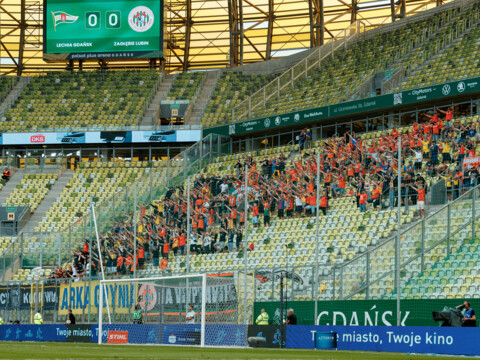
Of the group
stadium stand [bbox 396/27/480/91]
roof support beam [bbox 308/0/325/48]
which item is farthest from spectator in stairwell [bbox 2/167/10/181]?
stadium stand [bbox 396/27/480/91]

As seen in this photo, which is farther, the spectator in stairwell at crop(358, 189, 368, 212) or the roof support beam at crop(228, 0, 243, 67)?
the roof support beam at crop(228, 0, 243, 67)

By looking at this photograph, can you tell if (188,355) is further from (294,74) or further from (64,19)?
(64,19)

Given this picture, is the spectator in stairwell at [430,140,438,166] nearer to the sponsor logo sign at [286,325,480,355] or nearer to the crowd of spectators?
the crowd of spectators

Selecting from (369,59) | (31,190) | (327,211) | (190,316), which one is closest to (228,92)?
(369,59)

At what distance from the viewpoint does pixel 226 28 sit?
211ft

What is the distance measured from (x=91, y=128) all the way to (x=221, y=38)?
46.2 ft

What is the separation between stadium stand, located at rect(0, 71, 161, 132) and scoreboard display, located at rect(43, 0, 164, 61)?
7.61 feet

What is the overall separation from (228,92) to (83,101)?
1027 centimetres

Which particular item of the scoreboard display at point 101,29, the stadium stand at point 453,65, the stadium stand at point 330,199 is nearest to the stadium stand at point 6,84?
the scoreboard display at point 101,29

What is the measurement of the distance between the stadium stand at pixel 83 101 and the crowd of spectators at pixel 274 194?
1994cm

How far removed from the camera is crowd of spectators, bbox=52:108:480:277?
102ft

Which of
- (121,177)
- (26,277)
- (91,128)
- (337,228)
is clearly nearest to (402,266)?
(337,228)

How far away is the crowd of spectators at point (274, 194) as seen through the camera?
102ft

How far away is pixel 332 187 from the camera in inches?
1347
